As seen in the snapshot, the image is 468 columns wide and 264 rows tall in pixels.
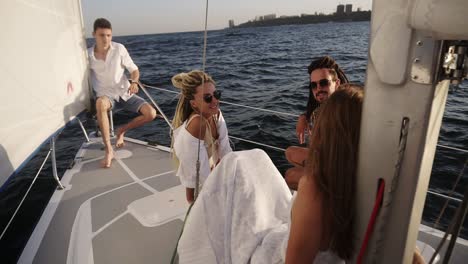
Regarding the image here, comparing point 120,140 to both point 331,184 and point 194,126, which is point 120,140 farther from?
point 331,184

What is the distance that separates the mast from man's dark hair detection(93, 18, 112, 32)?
334 centimetres

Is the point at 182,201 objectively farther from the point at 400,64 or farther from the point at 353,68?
the point at 353,68

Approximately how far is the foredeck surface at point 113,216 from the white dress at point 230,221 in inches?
33.3

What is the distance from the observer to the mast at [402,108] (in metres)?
0.56

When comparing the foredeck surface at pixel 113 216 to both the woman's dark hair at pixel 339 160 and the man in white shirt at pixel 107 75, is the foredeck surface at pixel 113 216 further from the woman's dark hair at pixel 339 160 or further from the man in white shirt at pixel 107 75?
the woman's dark hair at pixel 339 160

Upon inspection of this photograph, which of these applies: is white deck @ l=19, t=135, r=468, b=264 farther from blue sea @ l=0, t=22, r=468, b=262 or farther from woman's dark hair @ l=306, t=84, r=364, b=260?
woman's dark hair @ l=306, t=84, r=364, b=260

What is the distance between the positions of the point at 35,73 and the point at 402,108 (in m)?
2.21

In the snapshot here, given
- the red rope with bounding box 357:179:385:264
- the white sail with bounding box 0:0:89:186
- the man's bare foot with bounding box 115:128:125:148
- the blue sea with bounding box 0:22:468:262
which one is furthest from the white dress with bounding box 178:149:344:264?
the man's bare foot with bounding box 115:128:125:148

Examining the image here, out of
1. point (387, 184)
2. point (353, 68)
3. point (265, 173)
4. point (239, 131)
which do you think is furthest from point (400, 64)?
point (353, 68)

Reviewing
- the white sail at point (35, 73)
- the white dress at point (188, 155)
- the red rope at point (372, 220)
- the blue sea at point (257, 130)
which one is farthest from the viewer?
the blue sea at point (257, 130)

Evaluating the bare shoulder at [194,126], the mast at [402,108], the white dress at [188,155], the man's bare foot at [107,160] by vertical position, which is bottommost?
the man's bare foot at [107,160]

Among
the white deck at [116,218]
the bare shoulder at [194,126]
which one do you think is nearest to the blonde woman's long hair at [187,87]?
the bare shoulder at [194,126]

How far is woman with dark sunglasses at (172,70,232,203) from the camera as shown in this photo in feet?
6.59

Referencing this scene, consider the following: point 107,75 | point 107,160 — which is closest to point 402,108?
point 107,160
